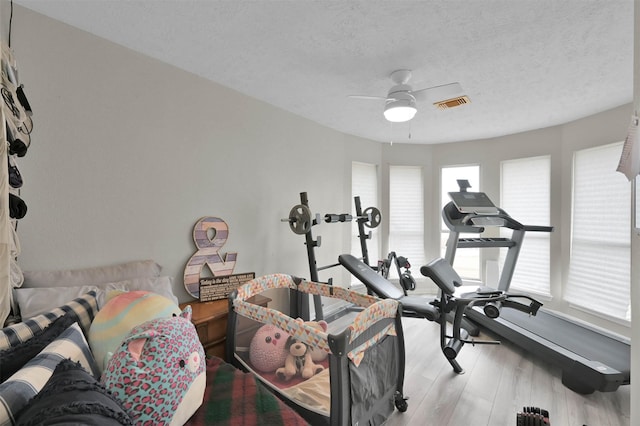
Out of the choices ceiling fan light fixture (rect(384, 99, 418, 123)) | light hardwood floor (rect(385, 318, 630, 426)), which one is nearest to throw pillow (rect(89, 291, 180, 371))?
light hardwood floor (rect(385, 318, 630, 426))

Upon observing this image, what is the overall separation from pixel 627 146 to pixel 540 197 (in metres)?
2.85

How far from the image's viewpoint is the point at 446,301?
2549 mm

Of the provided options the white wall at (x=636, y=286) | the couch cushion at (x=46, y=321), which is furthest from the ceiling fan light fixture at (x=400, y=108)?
the couch cushion at (x=46, y=321)

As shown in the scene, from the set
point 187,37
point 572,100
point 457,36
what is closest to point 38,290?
point 187,37

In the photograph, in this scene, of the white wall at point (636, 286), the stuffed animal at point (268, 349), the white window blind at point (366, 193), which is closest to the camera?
the white wall at point (636, 286)

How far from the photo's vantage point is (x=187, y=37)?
70.7 inches

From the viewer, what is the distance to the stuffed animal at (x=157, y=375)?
882 mm

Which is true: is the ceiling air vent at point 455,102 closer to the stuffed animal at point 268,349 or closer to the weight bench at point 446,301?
the weight bench at point 446,301

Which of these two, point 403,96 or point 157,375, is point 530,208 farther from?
point 157,375

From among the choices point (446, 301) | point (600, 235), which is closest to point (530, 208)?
point (600, 235)

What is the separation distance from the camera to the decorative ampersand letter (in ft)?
7.32

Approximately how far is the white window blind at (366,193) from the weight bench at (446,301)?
4.60 feet

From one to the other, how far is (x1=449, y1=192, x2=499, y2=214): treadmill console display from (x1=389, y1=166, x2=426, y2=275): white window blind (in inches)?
62.9

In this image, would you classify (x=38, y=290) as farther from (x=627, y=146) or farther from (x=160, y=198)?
(x=627, y=146)
